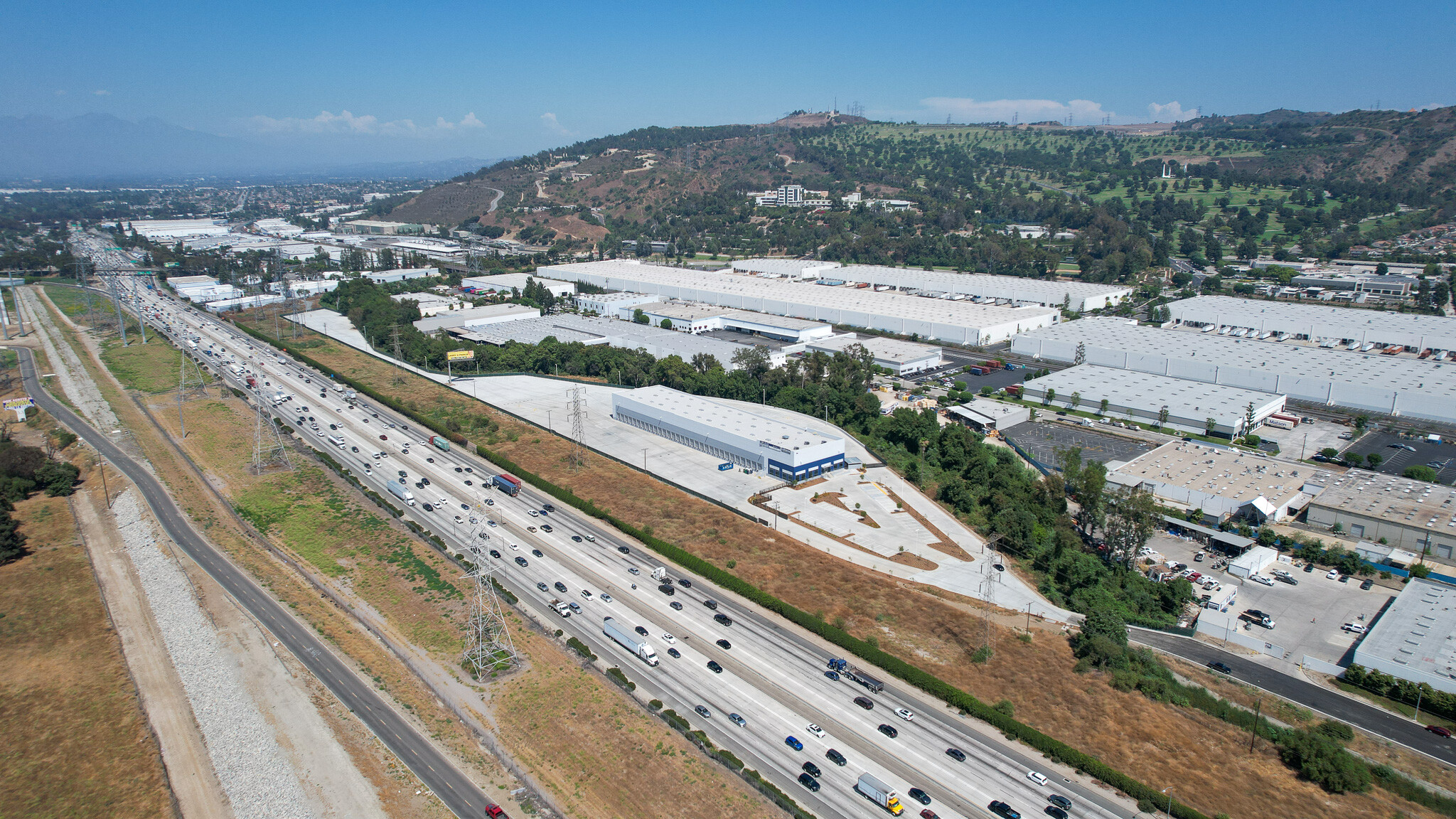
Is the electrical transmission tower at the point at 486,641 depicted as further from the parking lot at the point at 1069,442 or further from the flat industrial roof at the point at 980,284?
the flat industrial roof at the point at 980,284

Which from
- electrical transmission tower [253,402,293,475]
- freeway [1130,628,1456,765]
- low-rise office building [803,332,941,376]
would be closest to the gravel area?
electrical transmission tower [253,402,293,475]

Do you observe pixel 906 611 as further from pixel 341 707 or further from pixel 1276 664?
pixel 341 707

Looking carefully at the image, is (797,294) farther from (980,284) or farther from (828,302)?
(980,284)

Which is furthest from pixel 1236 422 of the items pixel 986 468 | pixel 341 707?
pixel 341 707

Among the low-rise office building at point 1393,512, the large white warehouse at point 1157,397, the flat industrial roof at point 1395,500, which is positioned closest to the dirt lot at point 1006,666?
the low-rise office building at point 1393,512

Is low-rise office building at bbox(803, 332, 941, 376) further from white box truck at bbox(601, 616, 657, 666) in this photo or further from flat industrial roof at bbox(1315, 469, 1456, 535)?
white box truck at bbox(601, 616, 657, 666)
